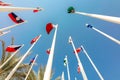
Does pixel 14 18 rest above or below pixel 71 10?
below

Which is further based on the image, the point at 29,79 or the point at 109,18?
the point at 29,79

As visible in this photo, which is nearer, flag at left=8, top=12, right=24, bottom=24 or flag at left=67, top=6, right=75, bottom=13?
flag at left=67, top=6, right=75, bottom=13

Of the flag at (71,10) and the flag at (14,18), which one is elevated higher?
the flag at (71,10)

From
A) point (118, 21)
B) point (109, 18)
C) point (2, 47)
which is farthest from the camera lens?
point (2, 47)

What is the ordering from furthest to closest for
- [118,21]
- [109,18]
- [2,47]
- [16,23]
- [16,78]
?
[16,78], [2,47], [16,23], [109,18], [118,21]

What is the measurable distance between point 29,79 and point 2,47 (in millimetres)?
4039

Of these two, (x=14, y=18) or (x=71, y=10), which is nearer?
(x=71, y=10)

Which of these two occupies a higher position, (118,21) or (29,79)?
(118,21)

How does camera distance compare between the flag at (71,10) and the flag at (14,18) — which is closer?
the flag at (71,10)

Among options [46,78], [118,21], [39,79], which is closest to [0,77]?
[39,79]

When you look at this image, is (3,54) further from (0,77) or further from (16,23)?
(16,23)

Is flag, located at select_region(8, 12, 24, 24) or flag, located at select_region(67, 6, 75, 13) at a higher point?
flag, located at select_region(67, 6, 75, 13)

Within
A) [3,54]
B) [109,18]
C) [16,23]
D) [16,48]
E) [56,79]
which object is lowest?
[56,79]

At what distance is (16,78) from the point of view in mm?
27297
